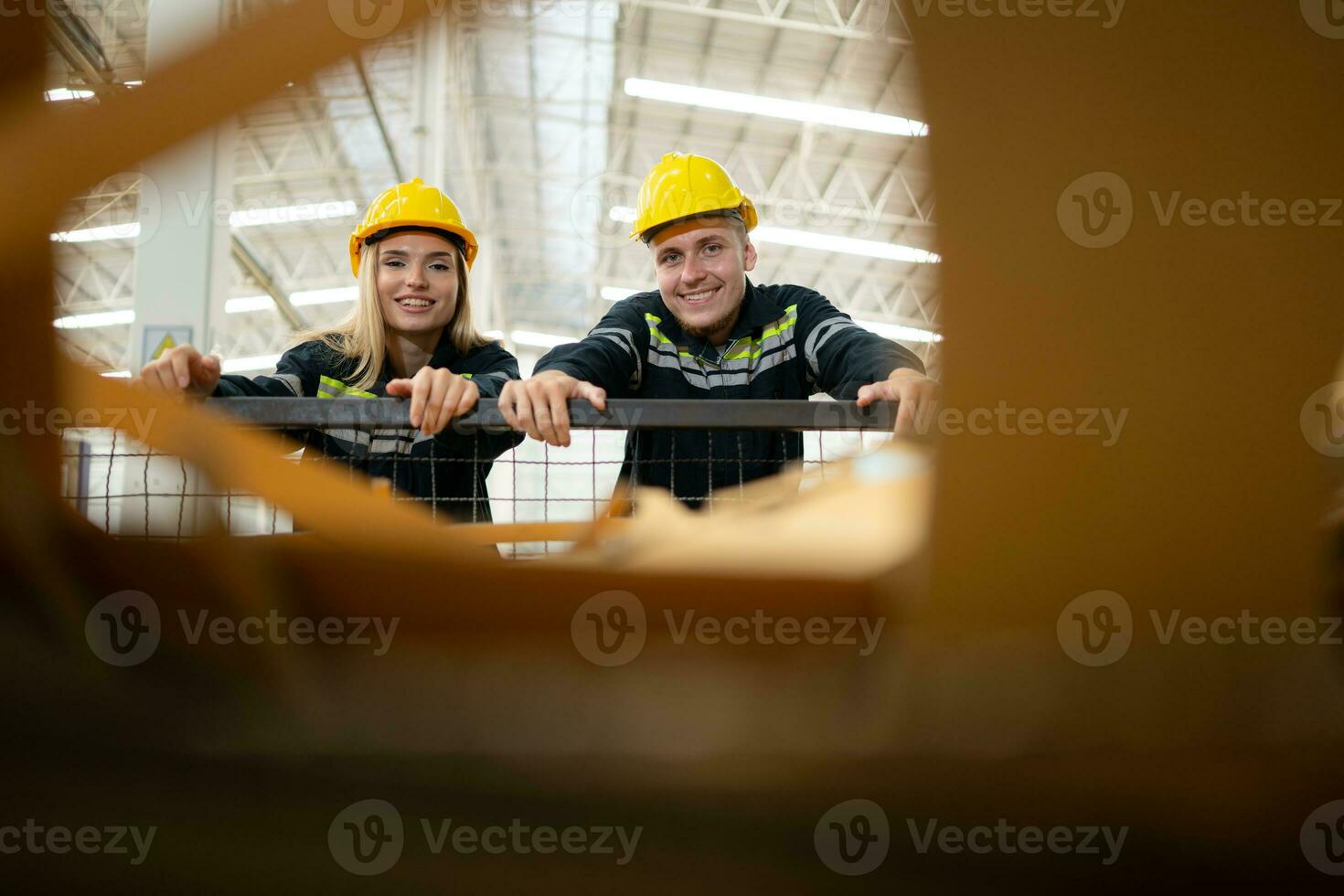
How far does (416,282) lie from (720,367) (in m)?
0.68

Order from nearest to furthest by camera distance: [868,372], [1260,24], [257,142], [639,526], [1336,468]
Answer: [1260,24], [1336,468], [639,526], [868,372], [257,142]

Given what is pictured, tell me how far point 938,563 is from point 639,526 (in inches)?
18.4

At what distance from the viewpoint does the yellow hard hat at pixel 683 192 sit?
2197 millimetres

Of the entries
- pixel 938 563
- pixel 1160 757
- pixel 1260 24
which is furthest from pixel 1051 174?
pixel 1160 757

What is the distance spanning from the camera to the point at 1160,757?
1.05 metres

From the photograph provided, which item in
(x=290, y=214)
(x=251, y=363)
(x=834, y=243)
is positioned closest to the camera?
(x=834, y=243)

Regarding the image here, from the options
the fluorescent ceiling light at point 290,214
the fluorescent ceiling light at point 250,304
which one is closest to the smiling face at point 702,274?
the fluorescent ceiling light at point 290,214

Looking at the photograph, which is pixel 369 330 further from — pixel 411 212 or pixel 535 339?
pixel 535 339

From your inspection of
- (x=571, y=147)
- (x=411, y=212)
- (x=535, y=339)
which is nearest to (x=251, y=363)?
(x=535, y=339)

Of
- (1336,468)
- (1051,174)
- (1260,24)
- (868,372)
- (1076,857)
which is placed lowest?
(1076,857)

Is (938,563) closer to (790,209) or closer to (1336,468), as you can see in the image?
(1336,468)

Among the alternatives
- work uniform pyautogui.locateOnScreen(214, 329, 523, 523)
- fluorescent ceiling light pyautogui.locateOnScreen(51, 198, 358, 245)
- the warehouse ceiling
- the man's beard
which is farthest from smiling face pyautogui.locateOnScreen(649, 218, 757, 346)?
fluorescent ceiling light pyautogui.locateOnScreen(51, 198, 358, 245)

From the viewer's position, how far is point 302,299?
1459 cm

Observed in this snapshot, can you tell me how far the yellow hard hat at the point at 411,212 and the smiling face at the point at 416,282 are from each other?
1.3 inches
